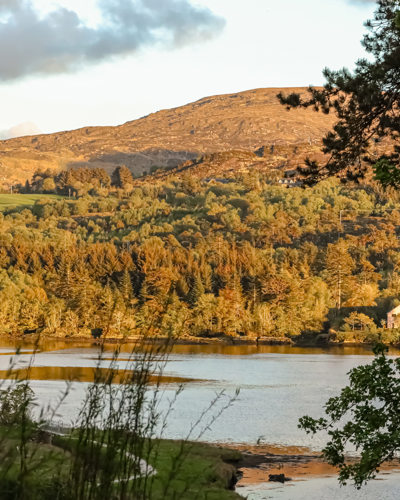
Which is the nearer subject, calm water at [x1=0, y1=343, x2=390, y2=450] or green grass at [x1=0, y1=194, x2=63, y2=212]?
calm water at [x1=0, y1=343, x2=390, y2=450]

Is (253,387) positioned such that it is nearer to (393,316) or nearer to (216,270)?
(393,316)

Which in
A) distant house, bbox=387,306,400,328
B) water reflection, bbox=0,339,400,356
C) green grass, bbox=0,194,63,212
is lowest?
water reflection, bbox=0,339,400,356

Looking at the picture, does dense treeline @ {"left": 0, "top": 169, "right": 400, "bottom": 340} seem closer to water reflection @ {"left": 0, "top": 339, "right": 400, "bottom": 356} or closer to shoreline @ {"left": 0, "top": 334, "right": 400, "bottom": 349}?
shoreline @ {"left": 0, "top": 334, "right": 400, "bottom": 349}

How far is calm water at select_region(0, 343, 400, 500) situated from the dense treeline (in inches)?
335

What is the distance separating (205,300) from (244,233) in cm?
4304

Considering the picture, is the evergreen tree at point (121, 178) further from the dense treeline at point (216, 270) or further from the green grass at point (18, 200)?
the dense treeline at point (216, 270)

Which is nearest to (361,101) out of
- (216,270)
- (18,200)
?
(216,270)

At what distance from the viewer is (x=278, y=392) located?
40594mm

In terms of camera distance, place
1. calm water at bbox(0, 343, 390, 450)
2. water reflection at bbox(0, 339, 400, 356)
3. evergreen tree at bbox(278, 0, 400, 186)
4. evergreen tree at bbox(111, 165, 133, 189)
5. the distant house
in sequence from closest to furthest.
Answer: evergreen tree at bbox(278, 0, 400, 186) < calm water at bbox(0, 343, 390, 450) < water reflection at bbox(0, 339, 400, 356) < the distant house < evergreen tree at bbox(111, 165, 133, 189)

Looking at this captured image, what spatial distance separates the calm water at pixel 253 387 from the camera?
66.9ft

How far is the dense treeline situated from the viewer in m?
84.5

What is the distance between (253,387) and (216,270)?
5568cm

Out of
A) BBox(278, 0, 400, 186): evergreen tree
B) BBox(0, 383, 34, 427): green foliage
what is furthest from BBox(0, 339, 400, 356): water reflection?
BBox(278, 0, 400, 186): evergreen tree

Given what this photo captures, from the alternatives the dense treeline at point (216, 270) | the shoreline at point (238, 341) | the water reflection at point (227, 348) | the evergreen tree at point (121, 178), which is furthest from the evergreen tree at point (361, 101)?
the evergreen tree at point (121, 178)
